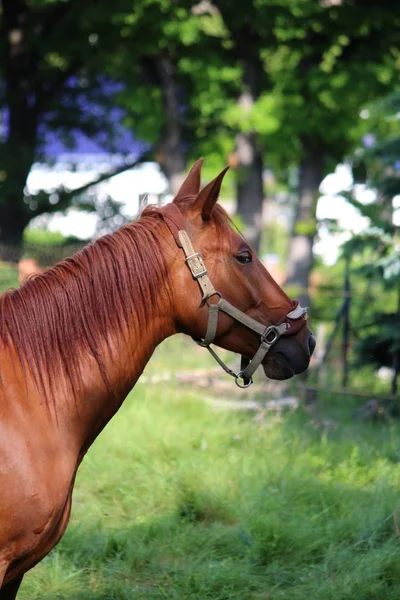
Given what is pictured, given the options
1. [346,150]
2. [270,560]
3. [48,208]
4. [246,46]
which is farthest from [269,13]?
[270,560]

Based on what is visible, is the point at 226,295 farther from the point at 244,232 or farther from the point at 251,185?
the point at 251,185

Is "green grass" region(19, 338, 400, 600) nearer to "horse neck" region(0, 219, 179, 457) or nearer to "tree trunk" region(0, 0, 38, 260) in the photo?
"horse neck" region(0, 219, 179, 457)

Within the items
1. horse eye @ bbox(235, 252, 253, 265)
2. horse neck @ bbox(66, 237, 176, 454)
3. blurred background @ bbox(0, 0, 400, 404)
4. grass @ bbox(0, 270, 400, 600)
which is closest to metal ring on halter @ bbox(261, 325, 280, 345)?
horse eye @ bbox(235, 252, 253, 265)

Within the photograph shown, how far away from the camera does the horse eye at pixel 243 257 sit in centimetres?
345

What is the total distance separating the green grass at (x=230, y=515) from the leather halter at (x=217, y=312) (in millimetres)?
1574

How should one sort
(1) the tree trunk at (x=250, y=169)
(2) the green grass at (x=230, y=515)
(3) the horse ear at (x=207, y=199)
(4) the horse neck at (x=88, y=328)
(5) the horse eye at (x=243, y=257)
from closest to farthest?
(4) the horse neck at (x=88, y=328) < (3) the horse ear at (x=207, y=199) < (5) the horse eye at (x=243, y=257) < (2) the green grass at (x=230, y=515) < (1) the tree trunk at (x=250, y=169)

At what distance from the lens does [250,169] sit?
1470 centimetres

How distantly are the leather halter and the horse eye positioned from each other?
17cm

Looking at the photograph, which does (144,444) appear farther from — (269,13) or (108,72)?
(108,72)

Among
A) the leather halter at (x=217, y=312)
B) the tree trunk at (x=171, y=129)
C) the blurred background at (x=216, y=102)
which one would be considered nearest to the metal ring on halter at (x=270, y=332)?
the leather halter at (x=217, y=312)

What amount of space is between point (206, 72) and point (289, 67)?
1525 mm

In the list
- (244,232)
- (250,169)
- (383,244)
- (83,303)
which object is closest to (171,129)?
(250,169)

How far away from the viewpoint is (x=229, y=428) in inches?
291

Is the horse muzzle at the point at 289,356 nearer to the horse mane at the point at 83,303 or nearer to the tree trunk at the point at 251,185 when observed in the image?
the horse mane at the point at 83,303
